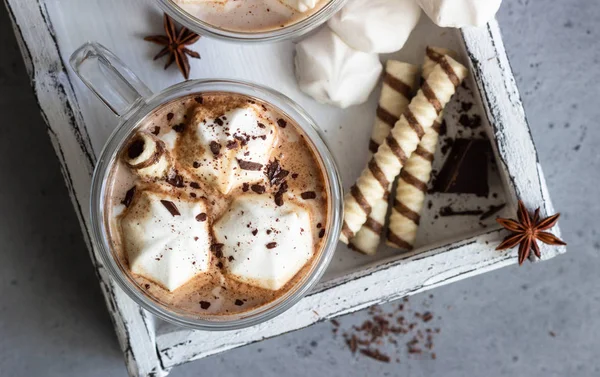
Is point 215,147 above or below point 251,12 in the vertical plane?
below

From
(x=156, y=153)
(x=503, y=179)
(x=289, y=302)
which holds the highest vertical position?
(x=503, y=179)

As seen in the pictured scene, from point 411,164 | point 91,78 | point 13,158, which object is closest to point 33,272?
point 13,158

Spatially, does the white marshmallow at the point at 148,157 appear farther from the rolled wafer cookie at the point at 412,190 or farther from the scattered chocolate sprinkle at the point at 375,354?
the scattered chocolate sprinkle at the point at 375,354

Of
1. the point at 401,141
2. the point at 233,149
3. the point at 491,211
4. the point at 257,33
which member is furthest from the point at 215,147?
the point at 491,211

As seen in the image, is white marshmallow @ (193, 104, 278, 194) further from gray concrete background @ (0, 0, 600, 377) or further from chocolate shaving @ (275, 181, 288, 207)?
gray concrete background @ (0, 0, 600, 377)

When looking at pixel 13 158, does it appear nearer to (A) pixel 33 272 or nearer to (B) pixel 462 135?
(A) pixel 33 272

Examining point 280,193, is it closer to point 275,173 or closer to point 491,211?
point 275,173
